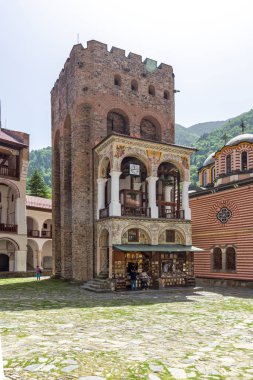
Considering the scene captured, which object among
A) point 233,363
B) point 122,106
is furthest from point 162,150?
point 233,363

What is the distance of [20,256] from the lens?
1303 inches

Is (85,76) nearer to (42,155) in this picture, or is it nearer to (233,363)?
(233,363)

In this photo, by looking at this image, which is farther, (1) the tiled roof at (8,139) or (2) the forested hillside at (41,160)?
(2) the forested hillside at (41,160)

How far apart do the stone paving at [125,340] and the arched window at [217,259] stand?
400 inches

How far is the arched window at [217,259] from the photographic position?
2547cm

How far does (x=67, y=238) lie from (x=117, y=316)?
16.5 m

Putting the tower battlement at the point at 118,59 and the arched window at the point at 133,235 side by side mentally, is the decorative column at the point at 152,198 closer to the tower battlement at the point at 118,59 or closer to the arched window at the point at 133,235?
the arched window at the point at 133,235

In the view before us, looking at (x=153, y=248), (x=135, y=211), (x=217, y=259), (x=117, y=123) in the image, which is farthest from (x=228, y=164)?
(x=153, y=248)

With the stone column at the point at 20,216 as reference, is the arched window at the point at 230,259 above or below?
below

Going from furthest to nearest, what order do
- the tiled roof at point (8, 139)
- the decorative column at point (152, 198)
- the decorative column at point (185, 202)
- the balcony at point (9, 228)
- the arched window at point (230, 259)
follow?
the tiled roof at point (8, 139) < the balcony at point (9, 228) < the arched window at point (230, 259) < the decorative column at point (185, 202) < the decorative column at point (152, 198)

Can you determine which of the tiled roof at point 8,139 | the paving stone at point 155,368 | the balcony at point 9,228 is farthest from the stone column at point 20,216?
the paving stone at point 155,368

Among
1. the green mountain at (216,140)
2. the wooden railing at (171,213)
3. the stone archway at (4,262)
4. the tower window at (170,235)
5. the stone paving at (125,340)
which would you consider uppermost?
the green mountain at (216,140)

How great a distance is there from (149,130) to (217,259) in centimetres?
1185

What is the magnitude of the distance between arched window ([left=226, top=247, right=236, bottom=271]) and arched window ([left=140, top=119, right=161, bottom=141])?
35.0 ft
